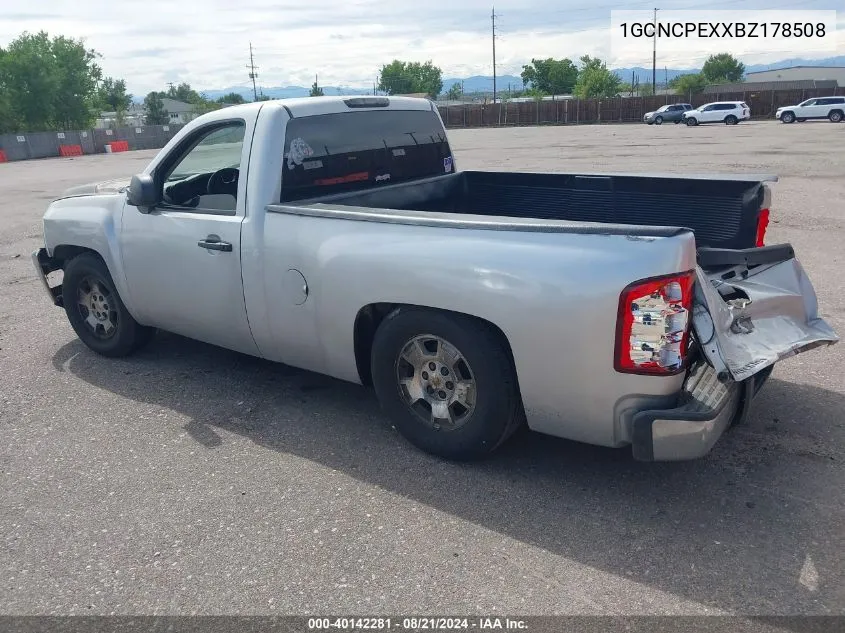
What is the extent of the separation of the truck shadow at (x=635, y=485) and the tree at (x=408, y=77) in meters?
136

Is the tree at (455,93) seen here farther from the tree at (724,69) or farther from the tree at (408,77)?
the tree at (724,69)

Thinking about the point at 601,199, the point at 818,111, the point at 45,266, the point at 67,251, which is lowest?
the point at 45,266

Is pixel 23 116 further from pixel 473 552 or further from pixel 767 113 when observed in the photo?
pixel 473 552

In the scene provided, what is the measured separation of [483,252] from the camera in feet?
11.0

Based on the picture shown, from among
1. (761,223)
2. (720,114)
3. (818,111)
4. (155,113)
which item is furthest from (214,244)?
(155,113)

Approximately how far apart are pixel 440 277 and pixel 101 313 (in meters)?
3.27

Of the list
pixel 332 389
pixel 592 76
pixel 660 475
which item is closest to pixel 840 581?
pixel 660 475

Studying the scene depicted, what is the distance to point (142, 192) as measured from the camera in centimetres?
463

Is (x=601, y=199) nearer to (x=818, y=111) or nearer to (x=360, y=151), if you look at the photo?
(x=360, y=151)

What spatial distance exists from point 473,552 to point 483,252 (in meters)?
1.31

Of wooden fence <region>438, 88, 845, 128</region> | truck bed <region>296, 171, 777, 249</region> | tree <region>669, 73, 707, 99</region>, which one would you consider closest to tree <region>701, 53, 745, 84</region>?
tree <region>669, 73, 707, 99</region>

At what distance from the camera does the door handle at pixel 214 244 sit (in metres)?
4.32

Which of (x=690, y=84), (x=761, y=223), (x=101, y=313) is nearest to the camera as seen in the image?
(x=761, y=223)

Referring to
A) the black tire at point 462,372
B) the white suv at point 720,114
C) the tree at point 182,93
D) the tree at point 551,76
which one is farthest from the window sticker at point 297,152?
the tree at point 182,93
